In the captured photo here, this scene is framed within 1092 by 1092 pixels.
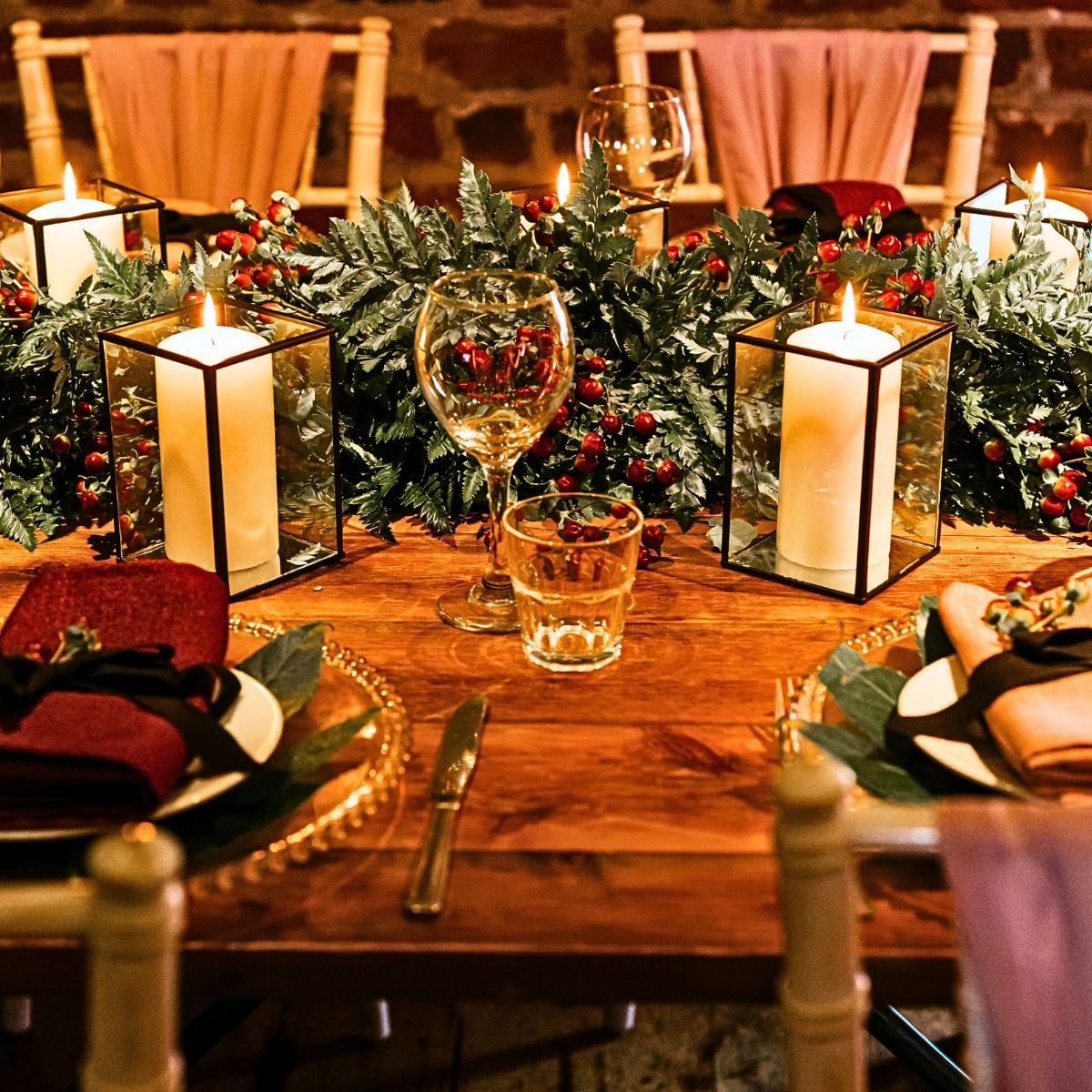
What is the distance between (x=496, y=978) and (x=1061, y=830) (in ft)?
0.93

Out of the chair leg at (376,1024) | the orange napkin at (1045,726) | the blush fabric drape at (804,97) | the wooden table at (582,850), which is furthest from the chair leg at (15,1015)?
the blush fabric drape at (804,97)

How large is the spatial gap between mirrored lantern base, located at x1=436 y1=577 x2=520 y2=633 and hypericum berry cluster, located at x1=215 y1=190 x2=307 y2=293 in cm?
34

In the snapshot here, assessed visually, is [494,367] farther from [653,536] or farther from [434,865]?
[434,865]

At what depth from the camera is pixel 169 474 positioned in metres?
1.12

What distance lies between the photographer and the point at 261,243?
4.43ft

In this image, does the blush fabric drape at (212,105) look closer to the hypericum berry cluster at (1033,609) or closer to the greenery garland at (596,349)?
the greenery garland at (596,349)

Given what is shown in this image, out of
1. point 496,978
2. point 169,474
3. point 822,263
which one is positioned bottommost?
point 496,978

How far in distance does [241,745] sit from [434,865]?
0.13m

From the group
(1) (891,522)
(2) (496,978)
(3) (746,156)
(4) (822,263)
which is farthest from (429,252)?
(3) (746,156)

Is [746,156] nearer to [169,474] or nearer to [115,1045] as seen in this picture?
[169,474]

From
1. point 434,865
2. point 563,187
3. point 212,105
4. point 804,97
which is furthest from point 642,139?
point 434,865

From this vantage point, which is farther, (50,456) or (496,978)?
(50,456)

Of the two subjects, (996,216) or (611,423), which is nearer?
(611,423)

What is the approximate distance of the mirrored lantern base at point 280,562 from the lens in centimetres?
114
